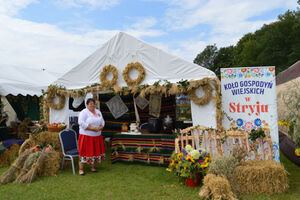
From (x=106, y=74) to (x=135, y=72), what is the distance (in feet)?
2.56

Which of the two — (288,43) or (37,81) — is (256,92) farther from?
(288,43)

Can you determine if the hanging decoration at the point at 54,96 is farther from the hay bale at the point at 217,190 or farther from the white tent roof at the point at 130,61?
the hay bale at the point at 217,190

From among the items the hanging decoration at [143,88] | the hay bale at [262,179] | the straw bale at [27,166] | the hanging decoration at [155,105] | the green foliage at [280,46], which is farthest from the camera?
the green foliage at [280,46]

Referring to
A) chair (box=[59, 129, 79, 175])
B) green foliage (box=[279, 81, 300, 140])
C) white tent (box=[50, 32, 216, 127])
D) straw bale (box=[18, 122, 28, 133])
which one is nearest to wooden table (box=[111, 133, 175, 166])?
white tent (box=[50, 32, 216, 127])

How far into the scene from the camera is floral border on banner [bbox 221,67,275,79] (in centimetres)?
413

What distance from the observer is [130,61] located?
521 cm

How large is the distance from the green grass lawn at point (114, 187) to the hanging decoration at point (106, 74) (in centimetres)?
191

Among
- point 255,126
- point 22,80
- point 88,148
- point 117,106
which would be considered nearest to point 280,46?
point 117,106

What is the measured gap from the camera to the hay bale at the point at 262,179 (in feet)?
10.2

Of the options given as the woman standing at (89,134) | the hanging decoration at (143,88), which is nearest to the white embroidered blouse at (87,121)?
the woman standing at (89,134)

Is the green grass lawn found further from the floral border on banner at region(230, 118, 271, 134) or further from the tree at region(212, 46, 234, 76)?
the tree at region(212, 46, 234, 76)

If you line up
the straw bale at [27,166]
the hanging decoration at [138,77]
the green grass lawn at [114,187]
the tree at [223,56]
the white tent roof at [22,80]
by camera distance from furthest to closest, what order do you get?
1. the tree at [223,56]
2. the white tent roof at [22,80]
3. the hanging decoration at [138,77]
4. the straw bale at [27,166]
5. the green grass lawn at [114,187]

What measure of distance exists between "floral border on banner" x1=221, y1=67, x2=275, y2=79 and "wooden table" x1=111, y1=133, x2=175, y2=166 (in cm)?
160

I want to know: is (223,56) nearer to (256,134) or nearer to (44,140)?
(256,134)
